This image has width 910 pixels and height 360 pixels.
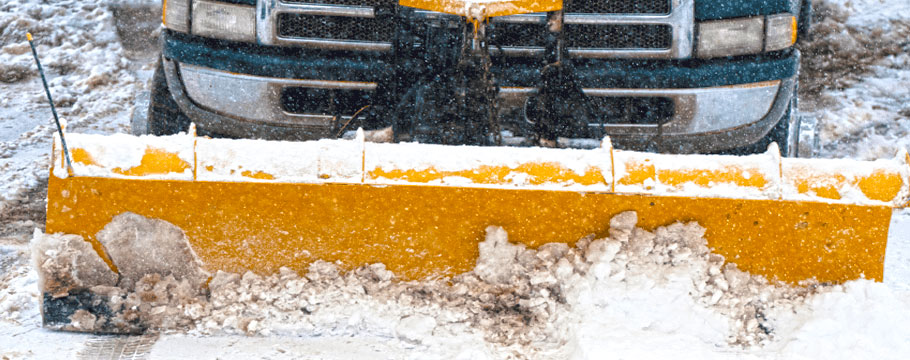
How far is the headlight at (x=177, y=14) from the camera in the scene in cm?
332

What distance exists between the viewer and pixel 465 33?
2674 millimetres

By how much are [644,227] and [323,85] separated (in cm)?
149

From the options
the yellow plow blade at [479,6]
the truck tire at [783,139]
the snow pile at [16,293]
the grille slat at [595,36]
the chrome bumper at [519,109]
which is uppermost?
the yellow plow blade at [479,6]

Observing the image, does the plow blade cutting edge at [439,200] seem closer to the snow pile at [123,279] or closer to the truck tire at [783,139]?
the snow pile at [123,279]

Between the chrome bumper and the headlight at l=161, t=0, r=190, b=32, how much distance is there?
0.15 metres

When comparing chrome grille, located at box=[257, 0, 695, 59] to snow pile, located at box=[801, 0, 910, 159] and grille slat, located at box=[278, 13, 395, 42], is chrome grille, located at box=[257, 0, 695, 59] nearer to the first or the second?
grille slat, located at box=[278, 13, 395, 42]

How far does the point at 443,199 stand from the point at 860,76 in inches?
182

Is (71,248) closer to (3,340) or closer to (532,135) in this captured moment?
(3,340)

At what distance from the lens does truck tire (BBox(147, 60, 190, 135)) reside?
352 centimetres

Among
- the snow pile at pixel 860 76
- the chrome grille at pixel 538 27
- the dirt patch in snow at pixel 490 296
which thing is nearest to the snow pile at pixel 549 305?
the dirt patch in snow at pixel 490 296

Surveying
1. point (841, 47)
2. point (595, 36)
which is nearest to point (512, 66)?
point (595, 36)

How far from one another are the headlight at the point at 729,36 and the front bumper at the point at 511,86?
0.17 ft

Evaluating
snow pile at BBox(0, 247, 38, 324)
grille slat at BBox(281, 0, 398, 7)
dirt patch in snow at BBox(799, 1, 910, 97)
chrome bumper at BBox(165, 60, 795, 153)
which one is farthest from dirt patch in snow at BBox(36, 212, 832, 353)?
dirt patch in snow at BBox(799, 1, 910, 97)

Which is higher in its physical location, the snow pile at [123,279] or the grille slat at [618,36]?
the grille slat at [618,36]
